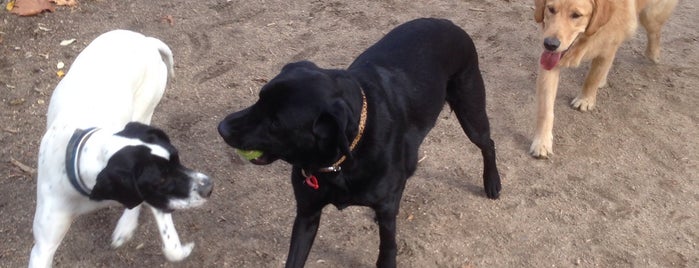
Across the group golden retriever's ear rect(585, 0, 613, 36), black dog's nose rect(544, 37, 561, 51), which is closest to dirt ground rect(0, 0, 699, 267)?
black dog's nose rect(544, 37, 561, 51)

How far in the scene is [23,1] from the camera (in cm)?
575

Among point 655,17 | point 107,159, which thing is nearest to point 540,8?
point 655,17

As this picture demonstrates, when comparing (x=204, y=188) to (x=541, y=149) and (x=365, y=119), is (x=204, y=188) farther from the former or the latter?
(x=541, y=149)

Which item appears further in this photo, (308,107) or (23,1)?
(23,1)

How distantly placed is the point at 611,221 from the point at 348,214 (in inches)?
55.9

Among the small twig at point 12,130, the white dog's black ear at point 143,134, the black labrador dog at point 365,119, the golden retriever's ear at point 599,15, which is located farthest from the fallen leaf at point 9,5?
the golden retriever's ear at point 599,15

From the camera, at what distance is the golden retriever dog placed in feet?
14.5

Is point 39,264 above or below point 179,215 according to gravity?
above

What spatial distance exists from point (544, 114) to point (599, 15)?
2.20ft

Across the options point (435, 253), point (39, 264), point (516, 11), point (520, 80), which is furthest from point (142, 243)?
point (516, 11)

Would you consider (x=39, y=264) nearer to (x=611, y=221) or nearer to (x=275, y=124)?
(x=275, y=124)

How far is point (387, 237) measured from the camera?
324cm

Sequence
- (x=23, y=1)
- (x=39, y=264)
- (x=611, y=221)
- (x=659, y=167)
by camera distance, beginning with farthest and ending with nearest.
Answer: (x=23, y=1) < (x=659, y=167) < (x=611, y=221) < (x=39, y=264)

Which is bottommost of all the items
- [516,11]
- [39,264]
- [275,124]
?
[516,11]
